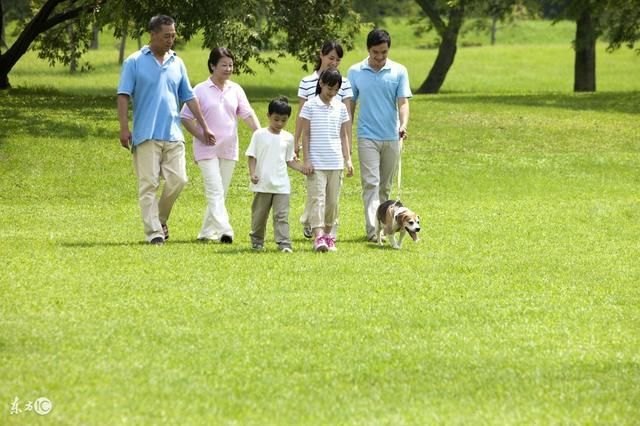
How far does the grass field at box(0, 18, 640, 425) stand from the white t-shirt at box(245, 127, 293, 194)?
2.22ft

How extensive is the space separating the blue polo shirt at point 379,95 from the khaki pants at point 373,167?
0.09 meters

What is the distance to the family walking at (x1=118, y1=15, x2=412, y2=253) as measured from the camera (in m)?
12.7

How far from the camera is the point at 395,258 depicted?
1241 centimetres

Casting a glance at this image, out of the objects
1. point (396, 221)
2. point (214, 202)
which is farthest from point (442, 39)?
point (396, 221)

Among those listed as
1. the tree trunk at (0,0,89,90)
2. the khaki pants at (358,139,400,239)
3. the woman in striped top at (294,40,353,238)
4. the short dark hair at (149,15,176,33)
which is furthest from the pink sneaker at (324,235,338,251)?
the tree trunk at (0,0,89,90)

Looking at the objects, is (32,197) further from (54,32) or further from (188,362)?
(54,32)

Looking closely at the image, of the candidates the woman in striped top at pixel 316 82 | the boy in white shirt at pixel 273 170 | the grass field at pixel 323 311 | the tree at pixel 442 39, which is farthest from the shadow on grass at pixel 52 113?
the tree at pixel 442 39

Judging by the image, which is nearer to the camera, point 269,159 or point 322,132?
point 269,159

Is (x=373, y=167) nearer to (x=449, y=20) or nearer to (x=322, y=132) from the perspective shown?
(x=322, y=132)

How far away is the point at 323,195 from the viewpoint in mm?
13008

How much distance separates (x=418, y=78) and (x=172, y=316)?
4870cm

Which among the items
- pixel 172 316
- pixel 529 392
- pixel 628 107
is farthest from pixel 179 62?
pixel 628 107

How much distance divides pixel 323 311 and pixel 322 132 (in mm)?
3748

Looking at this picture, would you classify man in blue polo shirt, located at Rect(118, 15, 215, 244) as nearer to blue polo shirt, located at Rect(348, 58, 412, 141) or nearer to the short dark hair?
the short dark hair
